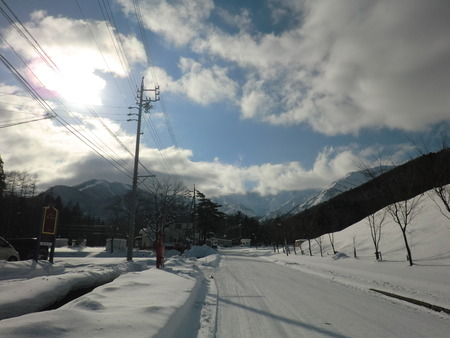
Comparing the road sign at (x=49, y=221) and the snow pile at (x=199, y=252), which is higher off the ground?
the road sign at (x=49, y=221)

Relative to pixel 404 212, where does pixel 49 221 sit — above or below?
below

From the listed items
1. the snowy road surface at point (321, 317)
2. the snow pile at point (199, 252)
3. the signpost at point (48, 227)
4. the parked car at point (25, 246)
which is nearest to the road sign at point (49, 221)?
the signpost at point (48, 227)

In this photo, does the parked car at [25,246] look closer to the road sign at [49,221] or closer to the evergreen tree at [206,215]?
the road sign at [49,221]

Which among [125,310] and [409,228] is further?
[409,228]

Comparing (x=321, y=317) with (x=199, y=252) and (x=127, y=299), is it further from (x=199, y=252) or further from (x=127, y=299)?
(x=199, y=252)

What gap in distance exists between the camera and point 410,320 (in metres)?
7.28

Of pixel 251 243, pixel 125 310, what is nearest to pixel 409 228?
pixel 125 310

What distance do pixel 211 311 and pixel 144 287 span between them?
8.26 ft

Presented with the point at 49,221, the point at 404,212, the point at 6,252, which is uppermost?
the point at 404,212

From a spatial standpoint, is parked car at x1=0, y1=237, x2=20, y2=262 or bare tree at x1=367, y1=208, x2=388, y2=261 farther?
bare tree at x1=367, y1=208, x2=388, y2=261

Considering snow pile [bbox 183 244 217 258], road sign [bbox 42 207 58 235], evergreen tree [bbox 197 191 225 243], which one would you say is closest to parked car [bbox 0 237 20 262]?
road sign [bbox 42 207 58 235]

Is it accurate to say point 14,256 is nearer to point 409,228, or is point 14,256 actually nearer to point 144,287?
point 144,287

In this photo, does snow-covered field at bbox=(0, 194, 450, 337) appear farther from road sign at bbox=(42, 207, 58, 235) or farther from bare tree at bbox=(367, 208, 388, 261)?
bare tree at bbox=(367, 208, 388, 261)

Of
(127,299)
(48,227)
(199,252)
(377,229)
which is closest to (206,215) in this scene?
(199,252)
